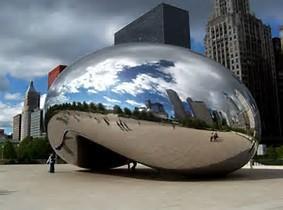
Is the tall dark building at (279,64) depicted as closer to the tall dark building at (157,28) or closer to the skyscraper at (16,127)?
the tall dark building at (157,28)

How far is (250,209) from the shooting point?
7.99m

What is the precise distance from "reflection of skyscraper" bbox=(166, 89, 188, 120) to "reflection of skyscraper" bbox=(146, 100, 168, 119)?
14.6 inches

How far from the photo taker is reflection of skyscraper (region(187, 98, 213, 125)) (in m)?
12.8

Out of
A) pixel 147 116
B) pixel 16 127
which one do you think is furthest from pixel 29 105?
pixel 147 116

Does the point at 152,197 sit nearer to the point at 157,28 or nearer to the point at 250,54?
the point at 250,54

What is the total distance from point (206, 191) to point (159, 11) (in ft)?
377

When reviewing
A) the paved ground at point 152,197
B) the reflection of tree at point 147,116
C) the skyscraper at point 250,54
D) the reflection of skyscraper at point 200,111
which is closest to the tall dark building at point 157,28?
the skyscraper at point 250,54

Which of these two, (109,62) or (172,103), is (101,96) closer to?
(109,62)

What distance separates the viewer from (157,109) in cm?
1295

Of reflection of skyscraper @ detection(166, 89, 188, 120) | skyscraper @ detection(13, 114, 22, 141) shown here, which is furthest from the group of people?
skyscraper @ detection(13, 114, 22, 141)

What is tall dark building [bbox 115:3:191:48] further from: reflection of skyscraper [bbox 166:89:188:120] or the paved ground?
the paved ground

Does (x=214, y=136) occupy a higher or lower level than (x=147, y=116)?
Result: lower

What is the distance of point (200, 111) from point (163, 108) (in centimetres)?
123

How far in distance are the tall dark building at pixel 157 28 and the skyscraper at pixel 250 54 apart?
10373 millimetres
